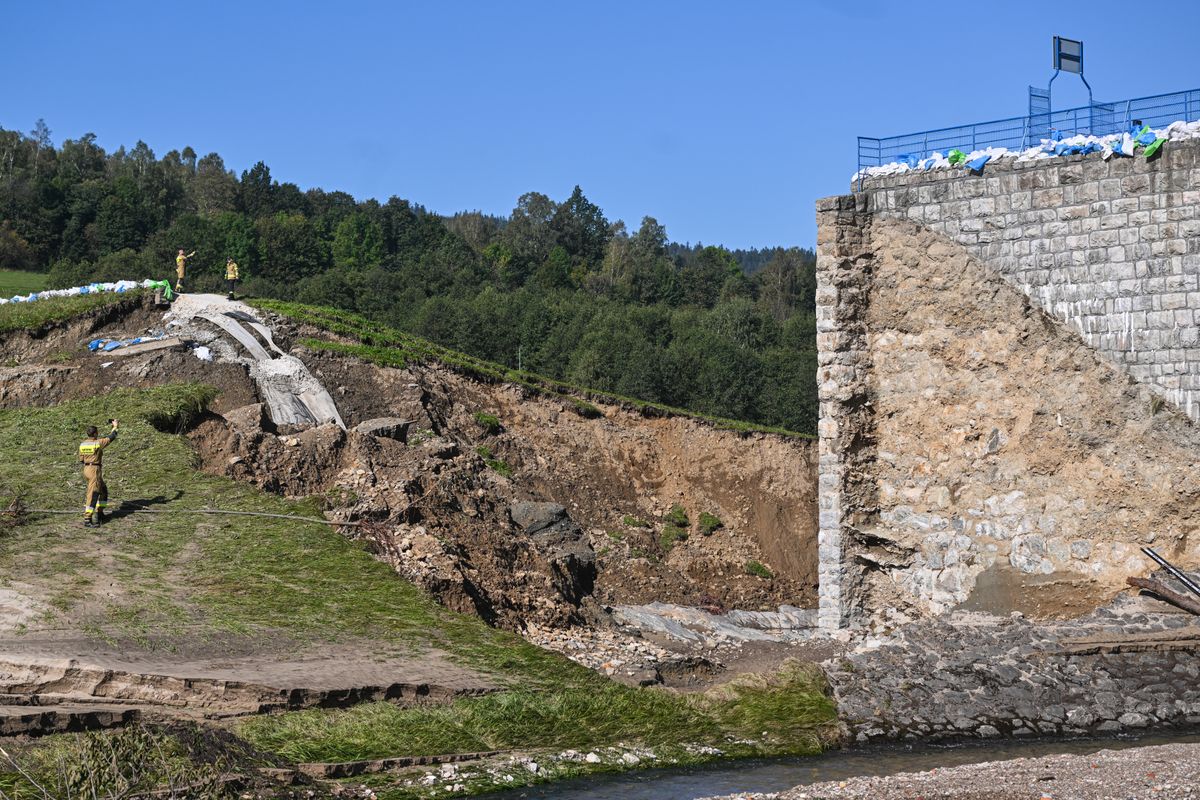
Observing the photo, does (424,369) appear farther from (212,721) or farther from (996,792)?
(996,792)

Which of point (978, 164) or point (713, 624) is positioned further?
point (713, 624)

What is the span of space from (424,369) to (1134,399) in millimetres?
15868

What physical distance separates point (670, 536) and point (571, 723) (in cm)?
1262

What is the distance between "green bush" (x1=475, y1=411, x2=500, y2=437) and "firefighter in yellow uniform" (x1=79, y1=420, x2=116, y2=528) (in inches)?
433

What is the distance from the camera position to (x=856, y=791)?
10.4 meters

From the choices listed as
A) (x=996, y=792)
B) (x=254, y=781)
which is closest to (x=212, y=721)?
(x=254, y=781)

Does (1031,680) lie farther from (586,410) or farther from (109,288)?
(109,288)

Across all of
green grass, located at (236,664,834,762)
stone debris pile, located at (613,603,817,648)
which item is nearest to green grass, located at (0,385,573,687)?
green grass, located at (236,664,834,762)

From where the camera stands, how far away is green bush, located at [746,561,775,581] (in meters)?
24.4

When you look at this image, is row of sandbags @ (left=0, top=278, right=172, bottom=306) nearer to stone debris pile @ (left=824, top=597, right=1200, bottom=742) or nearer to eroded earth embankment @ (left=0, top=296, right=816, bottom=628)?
eroded earth embankment @ (left=0, top=296, right=816, bottom=628)

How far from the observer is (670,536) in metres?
25.1

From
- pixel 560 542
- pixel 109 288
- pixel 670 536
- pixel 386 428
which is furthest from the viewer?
pixel 109 288

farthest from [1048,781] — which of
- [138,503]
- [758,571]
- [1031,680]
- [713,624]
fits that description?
[758,571]

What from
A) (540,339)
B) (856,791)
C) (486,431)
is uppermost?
(540,339)
